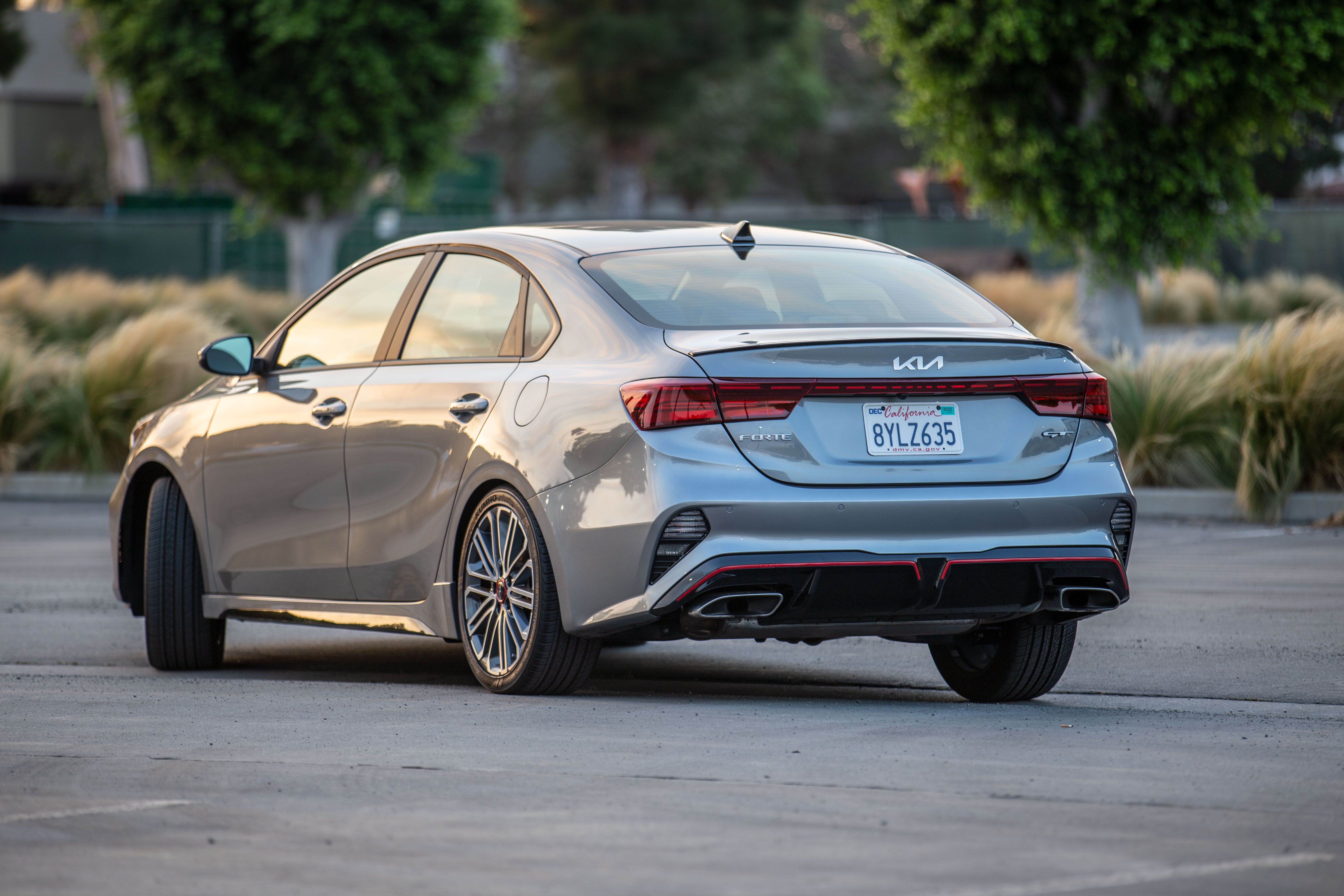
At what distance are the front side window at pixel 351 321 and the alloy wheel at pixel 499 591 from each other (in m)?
1.05

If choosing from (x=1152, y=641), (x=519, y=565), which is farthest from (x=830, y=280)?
(x=1152, y=641)

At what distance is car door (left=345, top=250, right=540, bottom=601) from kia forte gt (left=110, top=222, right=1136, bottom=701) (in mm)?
11

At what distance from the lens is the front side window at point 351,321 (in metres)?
7.43

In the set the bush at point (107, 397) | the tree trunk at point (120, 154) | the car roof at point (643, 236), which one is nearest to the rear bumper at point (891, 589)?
the car roof at point (643, 236)

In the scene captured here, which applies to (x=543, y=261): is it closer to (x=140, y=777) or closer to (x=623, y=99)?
(x=140, y=777)

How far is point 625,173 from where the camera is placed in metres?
52.6

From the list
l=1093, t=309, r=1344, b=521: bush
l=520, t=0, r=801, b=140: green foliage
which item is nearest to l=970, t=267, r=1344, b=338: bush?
l=520, t=0, r=801, b=140: green foliage

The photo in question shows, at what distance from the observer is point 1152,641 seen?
8.54 m

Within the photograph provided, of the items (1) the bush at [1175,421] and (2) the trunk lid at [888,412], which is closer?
(2) the trunk lid at [888,412]

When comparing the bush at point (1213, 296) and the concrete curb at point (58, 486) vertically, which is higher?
the bush at point (1213, 296)

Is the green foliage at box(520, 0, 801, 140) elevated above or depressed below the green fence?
above

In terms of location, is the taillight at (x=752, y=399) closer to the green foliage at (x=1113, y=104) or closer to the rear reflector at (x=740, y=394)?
the rear reflector at (x=740, y=394)

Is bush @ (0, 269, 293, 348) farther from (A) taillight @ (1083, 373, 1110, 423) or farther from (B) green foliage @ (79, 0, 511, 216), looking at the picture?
(A) taillight @ (1083, 373, 1110, 423)

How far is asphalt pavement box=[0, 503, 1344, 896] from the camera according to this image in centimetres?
431
